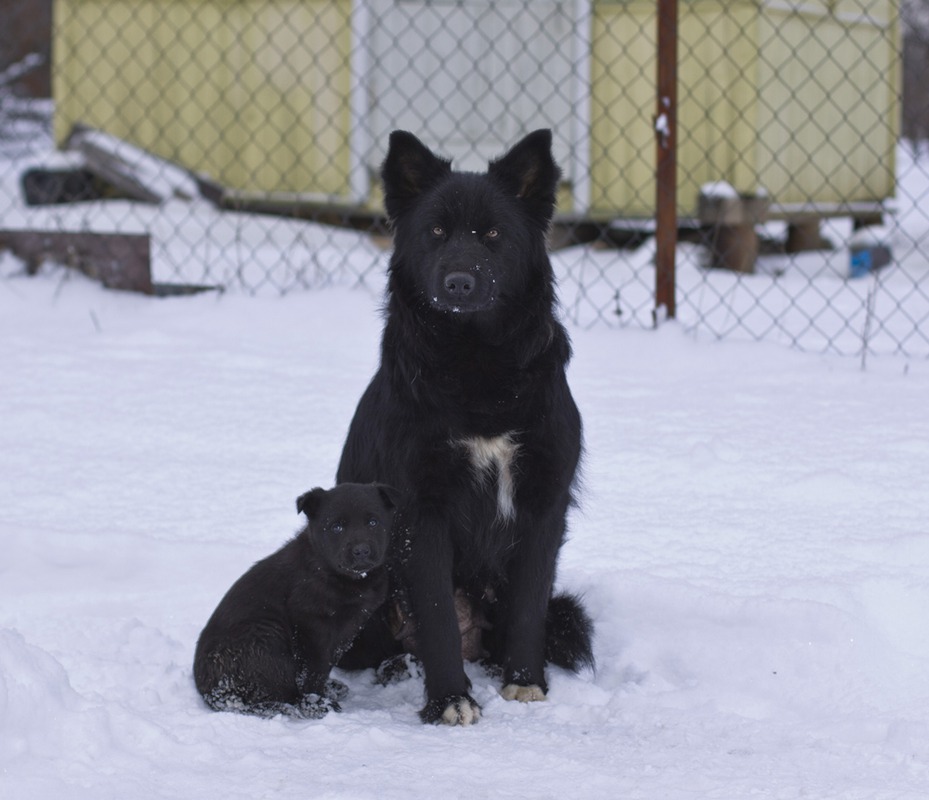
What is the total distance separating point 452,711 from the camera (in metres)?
2.86

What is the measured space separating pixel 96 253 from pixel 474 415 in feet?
13.8

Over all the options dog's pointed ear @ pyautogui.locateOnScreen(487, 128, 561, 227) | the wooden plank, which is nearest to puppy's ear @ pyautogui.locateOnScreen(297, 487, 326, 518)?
dog's pointed ear @ pyautogui.locateOnScreen(487, 128, 561, 227)

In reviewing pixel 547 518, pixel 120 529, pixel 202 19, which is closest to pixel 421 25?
pixel 202 19

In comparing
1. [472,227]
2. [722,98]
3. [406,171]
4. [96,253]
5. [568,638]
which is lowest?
[568,638]

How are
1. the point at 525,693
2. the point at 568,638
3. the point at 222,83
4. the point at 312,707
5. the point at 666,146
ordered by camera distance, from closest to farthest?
the point at 312,707 < the point at 525,693 < the point at 568,638 < the point at 666,146 < the point at 222,83

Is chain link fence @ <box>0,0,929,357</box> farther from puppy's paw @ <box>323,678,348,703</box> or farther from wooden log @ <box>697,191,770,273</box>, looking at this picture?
puppy's paw @ <box>323,678,348,703</box>

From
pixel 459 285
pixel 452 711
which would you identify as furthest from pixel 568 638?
pixel 459 285

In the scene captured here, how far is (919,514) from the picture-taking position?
3.80 meters

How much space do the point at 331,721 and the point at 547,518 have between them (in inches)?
28.9

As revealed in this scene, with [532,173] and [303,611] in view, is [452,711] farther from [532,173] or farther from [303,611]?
[532,173]

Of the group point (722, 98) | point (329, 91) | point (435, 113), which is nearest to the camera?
point (435, 113)

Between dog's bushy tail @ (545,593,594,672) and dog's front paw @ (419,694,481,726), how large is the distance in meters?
0.33

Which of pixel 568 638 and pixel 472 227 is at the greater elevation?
pixel 472 227

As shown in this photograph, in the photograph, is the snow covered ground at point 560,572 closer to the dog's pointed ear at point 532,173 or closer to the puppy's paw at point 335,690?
the puppy's paw at point 335,690
